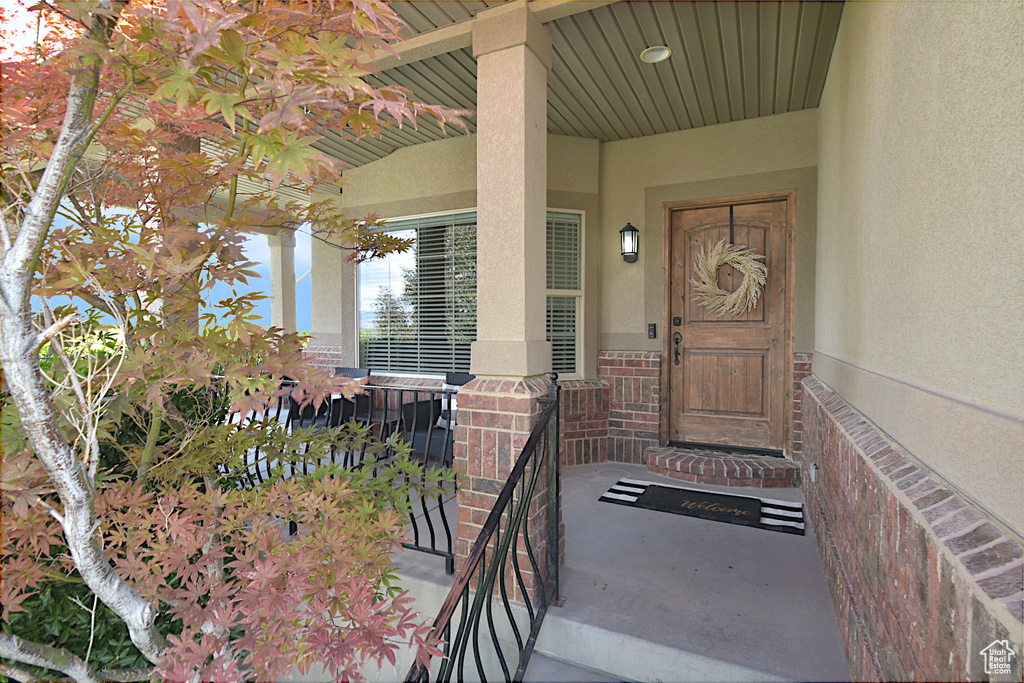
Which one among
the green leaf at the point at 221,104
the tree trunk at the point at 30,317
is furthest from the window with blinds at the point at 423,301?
the green leaf at the point at 221,104

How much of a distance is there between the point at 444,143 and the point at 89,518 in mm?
4495

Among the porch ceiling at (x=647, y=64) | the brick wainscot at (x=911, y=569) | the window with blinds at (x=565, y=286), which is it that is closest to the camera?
the brick wainscot at (x=911, y=569)

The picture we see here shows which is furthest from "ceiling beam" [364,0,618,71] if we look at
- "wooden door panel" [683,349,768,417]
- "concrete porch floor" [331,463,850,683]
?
"wooden door panel" [683,349,768,417]

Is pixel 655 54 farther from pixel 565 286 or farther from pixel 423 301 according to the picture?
pixel 423 301

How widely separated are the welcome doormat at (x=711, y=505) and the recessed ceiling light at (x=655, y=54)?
298 centimetres

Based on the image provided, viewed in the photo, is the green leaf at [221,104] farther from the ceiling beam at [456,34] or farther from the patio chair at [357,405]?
the patio chair at [357,405]

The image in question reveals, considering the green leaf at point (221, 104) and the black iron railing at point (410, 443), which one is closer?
the green leaf at point (221, 104)

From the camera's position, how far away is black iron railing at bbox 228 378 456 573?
2021mm

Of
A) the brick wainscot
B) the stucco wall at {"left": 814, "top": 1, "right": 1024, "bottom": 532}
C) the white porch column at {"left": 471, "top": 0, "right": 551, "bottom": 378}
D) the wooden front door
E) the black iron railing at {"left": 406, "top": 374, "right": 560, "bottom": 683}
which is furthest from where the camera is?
the wooden front door

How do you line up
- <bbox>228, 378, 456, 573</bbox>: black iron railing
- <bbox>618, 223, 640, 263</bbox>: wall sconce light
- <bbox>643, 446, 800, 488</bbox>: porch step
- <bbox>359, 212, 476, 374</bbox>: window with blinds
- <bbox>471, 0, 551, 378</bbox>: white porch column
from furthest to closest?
1. <bbox>359, 212, 476, 374</bbox>: window with blinds
2. <bbox>618, 223, 640, 263</bbox>: wall sconce light
3. <bbox>643, 446, 800, 488</bbox>: porch step
4. <bbox>471, 0, 551, 378</bbox>: white porch column
5. <bbox>228, 378, 456, 573</bbox>: black iron railing

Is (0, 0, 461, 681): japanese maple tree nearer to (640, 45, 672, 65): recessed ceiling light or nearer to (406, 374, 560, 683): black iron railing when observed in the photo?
(406, 374, 560, 683): black iron railing

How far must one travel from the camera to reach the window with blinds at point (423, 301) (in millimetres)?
4918

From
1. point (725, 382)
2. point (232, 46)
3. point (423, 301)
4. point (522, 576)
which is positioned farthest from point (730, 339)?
point (232, 46)

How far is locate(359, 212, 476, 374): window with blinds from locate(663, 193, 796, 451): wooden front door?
6.44ft
